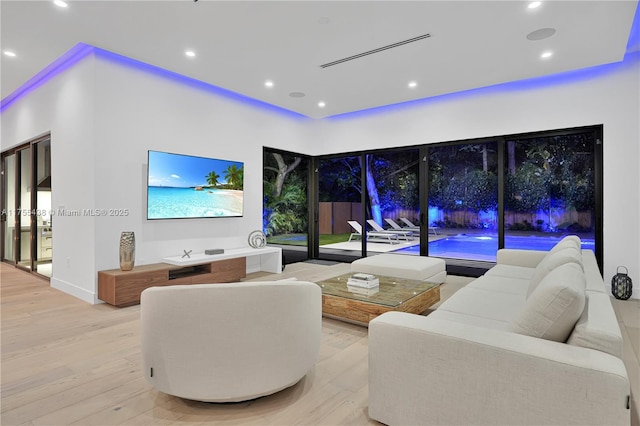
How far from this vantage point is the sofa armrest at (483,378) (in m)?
1.29

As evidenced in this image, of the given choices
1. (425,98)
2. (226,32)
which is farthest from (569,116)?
(226,32)

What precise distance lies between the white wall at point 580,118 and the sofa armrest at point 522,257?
4.50ft

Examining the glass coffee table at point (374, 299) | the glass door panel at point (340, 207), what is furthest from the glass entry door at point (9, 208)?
the glass coffee table at point (374, 299)

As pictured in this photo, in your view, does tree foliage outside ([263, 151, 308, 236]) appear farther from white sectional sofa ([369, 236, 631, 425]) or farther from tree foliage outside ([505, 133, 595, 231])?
white sectional sofa ([369, 236, 631, 425])

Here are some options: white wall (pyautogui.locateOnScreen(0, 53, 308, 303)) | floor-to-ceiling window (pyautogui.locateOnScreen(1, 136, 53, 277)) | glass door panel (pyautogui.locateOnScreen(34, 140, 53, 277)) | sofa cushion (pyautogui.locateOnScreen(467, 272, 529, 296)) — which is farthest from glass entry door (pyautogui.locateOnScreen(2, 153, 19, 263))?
sofa cushion (pyautogui.locateOnScreen(467, 272, 529, 296))

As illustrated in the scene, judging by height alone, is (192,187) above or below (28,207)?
above

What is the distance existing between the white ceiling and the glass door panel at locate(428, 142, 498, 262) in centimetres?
123

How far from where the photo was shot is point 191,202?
494 centimetres

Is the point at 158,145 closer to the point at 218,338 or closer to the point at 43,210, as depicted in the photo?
the point at 43,210

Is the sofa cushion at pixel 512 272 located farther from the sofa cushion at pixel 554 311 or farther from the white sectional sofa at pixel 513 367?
the sofa cushion at pixel 554 311

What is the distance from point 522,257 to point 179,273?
4222 millimetres

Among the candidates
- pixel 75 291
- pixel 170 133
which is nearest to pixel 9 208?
pixel 75 291

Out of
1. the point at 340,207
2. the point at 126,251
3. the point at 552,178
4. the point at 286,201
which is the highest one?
the point at 552,178

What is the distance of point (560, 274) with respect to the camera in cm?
180
